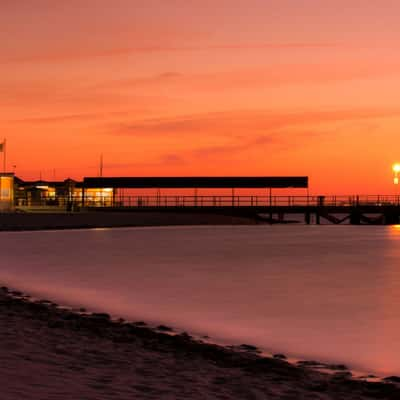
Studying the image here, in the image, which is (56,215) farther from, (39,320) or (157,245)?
(39,320)

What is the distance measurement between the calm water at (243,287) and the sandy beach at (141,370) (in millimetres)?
1782

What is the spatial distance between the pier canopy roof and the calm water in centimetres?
2780

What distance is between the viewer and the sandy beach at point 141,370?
755 centimetres

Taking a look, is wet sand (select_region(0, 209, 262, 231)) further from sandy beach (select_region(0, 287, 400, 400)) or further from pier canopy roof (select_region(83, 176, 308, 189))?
sandy beach (select_region(0, 287, 400, 400))

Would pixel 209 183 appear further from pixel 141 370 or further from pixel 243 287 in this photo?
pixel 141 370

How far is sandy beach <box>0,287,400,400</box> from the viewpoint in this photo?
7.55 meters

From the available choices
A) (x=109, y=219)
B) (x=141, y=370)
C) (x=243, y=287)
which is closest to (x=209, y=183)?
(x=109, y=219)

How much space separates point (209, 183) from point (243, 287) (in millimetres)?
50376

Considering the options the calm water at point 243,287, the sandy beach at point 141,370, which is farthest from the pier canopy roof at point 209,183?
the sandy beach at point 141,370

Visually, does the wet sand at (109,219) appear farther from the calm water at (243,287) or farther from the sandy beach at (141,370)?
the sandy beach at (141,370)

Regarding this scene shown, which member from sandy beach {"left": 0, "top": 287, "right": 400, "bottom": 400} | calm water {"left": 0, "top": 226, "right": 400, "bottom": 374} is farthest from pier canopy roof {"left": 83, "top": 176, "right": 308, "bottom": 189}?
sandy beach {"left": 0, "top": 287, "right": 400, "bottom": 400}

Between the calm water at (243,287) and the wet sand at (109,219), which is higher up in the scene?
the wet sand at (109,219)

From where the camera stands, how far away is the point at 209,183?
7269cm

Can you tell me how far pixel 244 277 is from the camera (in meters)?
25.7
